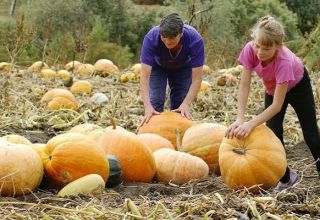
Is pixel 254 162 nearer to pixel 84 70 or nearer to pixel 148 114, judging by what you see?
pixel 148 114

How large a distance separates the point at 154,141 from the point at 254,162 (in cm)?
110

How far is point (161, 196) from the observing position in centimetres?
373

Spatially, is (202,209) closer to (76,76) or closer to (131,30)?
(76,76)

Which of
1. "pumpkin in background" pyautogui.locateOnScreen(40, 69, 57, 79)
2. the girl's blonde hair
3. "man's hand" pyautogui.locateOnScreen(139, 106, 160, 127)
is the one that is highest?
the girl's blonde hair

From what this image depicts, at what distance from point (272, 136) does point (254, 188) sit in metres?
0.34

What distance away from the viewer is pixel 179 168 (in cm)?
425

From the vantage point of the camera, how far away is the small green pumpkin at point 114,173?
400 centimetres

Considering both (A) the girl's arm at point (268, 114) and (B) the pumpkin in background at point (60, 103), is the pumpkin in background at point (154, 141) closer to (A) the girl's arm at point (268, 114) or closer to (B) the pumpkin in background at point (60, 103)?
(A) the girl's arm at point (268, 114)

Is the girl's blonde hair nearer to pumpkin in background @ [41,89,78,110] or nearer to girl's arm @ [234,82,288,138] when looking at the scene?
girl's arm @ [234,82,288,138]

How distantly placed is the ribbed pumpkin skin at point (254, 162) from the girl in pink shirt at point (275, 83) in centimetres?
6

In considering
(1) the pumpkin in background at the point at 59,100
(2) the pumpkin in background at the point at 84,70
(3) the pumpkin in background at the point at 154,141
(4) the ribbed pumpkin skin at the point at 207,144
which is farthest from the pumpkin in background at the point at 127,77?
(4) the ribbed pumpkin skin at the point at 207,144

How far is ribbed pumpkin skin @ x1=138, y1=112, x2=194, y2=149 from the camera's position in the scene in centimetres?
529

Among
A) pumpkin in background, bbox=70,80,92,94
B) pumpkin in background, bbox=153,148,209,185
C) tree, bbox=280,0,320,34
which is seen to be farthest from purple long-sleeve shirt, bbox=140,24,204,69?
tree, bbox=280,0,320,34

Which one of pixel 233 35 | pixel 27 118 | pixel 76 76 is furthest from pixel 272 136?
pixel 233 35
